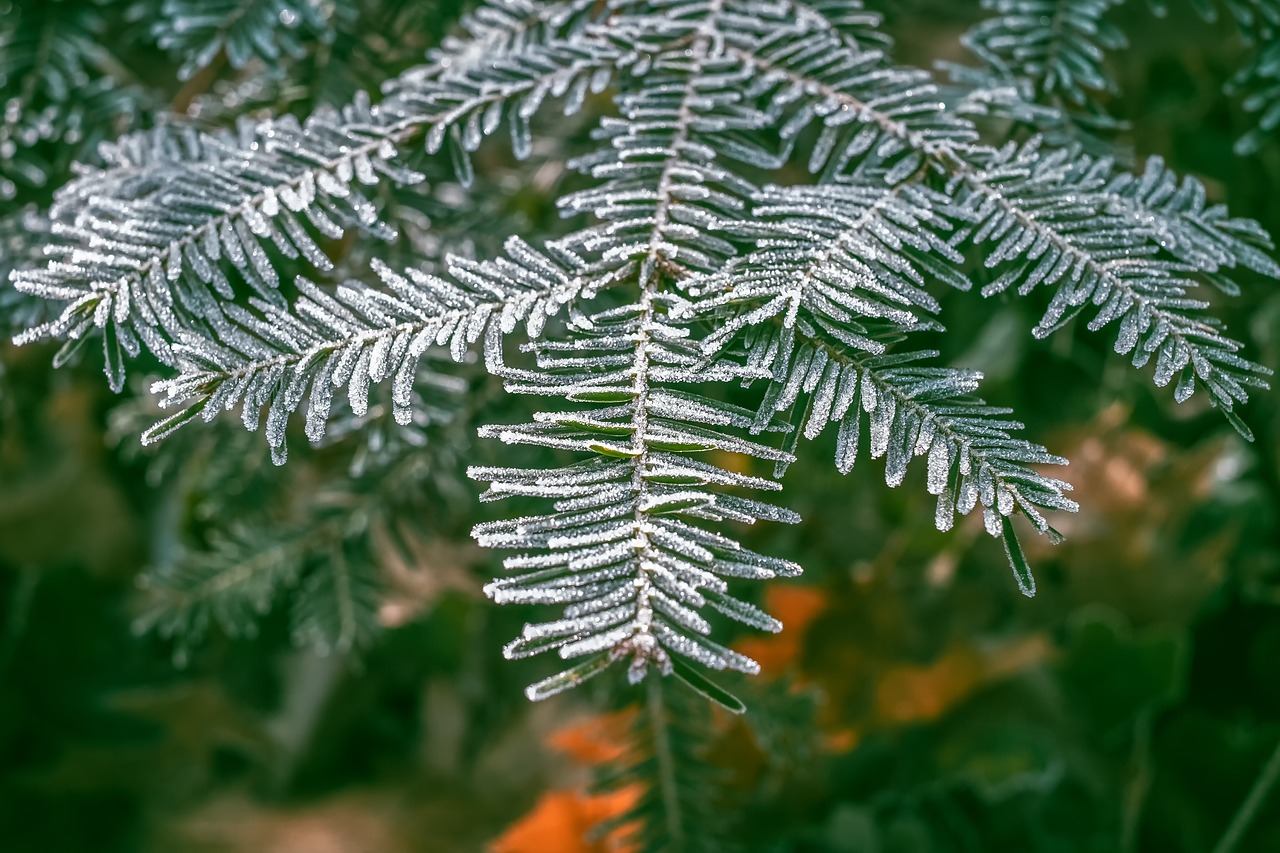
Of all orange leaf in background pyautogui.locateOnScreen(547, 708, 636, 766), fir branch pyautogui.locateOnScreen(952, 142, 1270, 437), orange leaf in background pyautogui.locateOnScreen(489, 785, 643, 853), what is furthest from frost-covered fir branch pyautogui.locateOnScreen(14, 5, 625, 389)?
orange leaf in background pyautogui.locateOnScreen(489, 785, 643, 853)

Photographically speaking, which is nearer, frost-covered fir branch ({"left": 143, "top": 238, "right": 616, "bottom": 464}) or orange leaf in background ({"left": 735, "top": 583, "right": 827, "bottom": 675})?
frost-covered fir branch ({"left": 143, "top": 238, "right": 616, "bottom": 464})

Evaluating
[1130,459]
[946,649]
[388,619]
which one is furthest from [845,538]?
[388,619]

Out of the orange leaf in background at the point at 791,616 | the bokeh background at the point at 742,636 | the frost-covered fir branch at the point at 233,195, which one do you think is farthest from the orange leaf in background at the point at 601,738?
Result: the frost-covered fir branch at the point at 233,195

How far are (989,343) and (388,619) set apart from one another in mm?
446

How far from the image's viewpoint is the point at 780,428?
0.24 m

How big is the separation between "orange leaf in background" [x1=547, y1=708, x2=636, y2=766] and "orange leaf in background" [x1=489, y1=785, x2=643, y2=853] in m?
0.02

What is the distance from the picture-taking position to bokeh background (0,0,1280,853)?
1.74 ft

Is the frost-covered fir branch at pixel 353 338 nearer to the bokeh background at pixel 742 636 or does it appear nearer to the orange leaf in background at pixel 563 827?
the bokeh background at pixel 742 636

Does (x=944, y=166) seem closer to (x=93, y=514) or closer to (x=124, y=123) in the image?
(x=124, y=123)

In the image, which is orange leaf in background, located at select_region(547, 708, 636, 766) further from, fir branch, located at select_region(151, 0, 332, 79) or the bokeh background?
fir branch, located at select_region(151, 0, 332, 79)

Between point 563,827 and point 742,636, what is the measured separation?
0.14 m

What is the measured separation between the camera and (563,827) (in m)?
0.56

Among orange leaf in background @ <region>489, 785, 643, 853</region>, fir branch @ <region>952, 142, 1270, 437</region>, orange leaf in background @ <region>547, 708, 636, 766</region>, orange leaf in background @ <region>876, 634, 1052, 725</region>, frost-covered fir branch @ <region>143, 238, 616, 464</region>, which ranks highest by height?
fir branch @ <region>952, 142, 1270, 437</region>

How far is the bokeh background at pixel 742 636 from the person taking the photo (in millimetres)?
530
